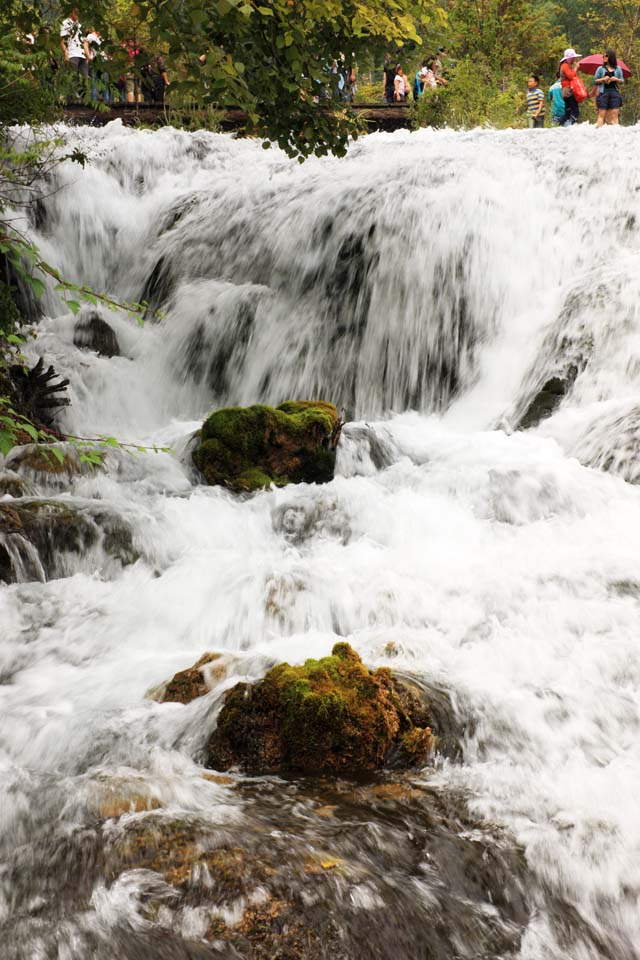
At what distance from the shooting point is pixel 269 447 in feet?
24.1

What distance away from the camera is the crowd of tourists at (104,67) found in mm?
4586

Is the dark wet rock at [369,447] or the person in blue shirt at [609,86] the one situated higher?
the person in blue shirt at [609,86]

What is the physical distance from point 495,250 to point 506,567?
6.45m

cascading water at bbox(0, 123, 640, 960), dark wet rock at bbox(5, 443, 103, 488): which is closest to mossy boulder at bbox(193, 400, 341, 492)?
cascading water at bbox(0, 123, 640, 960)

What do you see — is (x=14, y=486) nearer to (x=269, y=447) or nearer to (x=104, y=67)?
(x=269, y=447)

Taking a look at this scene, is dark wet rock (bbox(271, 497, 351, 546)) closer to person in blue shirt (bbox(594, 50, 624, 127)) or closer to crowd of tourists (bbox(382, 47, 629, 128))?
crowd of tourists (bbox(382, 47, 629, 128))

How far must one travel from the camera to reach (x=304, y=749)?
3326mm

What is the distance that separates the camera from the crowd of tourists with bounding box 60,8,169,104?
15.0 ft

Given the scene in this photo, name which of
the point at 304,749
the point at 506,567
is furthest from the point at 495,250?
the point at 304,749

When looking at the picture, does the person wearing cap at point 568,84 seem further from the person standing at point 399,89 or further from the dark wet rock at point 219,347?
the dark wet rock at point 219,347

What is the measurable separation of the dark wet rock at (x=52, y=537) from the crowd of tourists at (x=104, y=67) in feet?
9.96

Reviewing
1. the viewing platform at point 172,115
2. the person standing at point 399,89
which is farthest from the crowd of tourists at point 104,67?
the person standing at point 399,89

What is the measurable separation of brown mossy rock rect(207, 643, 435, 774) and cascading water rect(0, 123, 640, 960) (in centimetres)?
15

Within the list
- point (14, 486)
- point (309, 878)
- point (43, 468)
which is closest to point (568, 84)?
point (43, 468)
